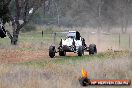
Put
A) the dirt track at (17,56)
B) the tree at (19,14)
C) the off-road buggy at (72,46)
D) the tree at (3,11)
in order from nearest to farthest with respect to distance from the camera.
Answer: the dirt track at (17,56) < the off-road buggy at (72,46) < the tree at (3,11) < the tree at (19,14)

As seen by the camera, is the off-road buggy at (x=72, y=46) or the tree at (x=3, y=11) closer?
the off-road buggy at (x=72, y=46)

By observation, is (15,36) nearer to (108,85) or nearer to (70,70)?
(70,70)

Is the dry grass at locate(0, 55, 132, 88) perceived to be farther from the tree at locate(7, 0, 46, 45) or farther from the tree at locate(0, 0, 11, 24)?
the tree at locate(7, 0, 46, 45)

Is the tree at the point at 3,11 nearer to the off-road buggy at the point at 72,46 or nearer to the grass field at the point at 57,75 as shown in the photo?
the off-road buggy at the point at 72,46

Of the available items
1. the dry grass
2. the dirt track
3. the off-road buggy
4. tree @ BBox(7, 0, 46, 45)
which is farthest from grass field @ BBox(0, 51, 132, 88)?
tree @ BBox(7, 0, 46, 45)

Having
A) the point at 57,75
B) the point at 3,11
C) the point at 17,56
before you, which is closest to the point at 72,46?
the point at 17,56

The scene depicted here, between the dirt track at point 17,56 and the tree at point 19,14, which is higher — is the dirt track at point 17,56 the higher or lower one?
the lower one

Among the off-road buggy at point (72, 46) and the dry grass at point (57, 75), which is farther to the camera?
the off-road buggy at point (72, 46)

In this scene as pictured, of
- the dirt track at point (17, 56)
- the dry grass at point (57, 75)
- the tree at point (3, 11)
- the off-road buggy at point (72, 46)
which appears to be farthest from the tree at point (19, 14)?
the dry grass at point (57, 75)

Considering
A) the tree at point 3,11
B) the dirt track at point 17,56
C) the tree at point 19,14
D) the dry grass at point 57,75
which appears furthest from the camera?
the tree at point 19,14

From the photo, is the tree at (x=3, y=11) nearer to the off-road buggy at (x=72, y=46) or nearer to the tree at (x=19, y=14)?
the tree at (x=19, y=14)

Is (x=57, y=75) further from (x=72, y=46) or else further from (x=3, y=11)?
(x=3, y=11)

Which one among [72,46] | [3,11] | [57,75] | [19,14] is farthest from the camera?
[19,14]

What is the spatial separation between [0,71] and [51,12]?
96.9 meters
